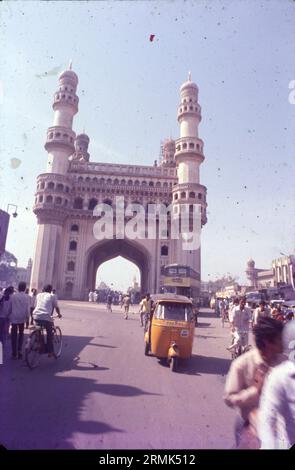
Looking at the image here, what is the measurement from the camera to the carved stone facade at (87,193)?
117 feet

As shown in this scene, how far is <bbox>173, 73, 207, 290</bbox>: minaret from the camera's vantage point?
35.6m

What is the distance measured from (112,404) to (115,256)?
41933 millimetres

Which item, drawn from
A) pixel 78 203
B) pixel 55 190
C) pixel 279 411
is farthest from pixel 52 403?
pixel 78 203

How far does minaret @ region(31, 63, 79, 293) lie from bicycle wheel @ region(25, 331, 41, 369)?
2817cm

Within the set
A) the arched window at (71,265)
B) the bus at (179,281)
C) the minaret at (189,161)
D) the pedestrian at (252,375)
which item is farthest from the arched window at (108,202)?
the pedestrian at (252,375)

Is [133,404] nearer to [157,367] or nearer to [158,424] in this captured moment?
[158,424]

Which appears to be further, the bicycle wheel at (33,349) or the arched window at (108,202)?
the arched window at (108,202)

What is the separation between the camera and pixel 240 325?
8477mm

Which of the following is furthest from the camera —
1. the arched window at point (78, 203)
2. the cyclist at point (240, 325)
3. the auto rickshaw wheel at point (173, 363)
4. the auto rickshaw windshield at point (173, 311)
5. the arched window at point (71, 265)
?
the arched window at point (78, 203)

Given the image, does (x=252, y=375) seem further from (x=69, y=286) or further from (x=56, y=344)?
(x=69, y=286)

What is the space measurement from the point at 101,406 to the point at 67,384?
128cm

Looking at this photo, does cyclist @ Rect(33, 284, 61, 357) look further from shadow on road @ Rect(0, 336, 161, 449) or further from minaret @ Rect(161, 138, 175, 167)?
minaret @ Rect(161, 138, 175, 167)

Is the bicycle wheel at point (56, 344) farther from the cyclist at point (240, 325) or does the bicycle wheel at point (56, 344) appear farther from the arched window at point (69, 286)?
the arched window at point (69, 286)
